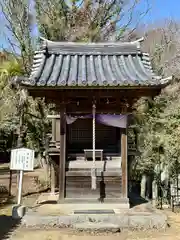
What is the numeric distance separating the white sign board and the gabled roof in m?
1.77

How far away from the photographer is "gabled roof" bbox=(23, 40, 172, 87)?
8996mm

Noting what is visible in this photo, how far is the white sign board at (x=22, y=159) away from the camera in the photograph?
368 inches

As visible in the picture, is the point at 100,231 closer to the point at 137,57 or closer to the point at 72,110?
the point at 72,110

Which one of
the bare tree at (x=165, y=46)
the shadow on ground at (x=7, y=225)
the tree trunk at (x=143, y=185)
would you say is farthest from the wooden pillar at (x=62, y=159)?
the bare tree at (x=165, y=46)

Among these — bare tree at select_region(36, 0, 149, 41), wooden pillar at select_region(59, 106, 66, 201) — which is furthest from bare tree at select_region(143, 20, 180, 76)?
wooden pillar at select_region(59, 106, 66, 201)

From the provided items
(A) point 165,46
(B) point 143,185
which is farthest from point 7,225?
(A) point 165,46

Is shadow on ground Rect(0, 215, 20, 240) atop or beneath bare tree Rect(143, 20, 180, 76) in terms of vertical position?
beneath

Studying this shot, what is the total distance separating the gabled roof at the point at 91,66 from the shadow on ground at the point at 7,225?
10.6 feet

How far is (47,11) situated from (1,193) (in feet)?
27.4

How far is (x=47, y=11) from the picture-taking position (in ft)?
55.9

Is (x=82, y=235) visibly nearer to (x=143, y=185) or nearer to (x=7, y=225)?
(x=7, y=225)

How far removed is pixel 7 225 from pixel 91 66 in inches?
189

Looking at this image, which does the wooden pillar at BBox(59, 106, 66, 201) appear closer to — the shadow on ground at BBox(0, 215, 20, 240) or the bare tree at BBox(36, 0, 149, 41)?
the shadow on ground at BBox(0, 215, 20, 240)

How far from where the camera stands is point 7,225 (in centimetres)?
845
